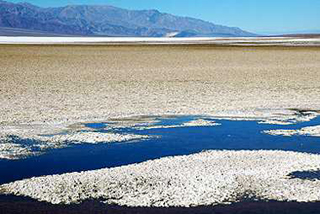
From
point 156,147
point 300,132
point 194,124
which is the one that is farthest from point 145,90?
point 156,147

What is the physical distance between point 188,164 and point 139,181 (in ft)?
3.50

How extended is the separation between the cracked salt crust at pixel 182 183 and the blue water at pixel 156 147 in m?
0.45

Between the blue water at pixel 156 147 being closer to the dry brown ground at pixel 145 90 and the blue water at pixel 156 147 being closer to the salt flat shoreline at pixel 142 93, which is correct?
the salt flat shoreline at pixel 142 93

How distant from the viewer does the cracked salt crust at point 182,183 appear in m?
6.29

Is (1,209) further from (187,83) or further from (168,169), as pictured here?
(187,83)

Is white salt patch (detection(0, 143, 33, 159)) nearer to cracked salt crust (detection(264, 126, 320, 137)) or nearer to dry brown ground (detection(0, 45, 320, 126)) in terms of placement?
dry brown ground (detection(0, 45, 320, 126))

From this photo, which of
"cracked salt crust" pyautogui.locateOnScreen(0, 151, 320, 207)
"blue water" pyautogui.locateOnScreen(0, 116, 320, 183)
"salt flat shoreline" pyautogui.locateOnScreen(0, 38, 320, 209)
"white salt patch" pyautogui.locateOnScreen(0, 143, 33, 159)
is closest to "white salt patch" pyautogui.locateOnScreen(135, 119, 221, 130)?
"blue water" pyautogui.locateOnScreen(0, 116, 320, 183)

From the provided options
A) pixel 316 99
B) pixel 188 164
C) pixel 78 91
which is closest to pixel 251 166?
pixel 188 164

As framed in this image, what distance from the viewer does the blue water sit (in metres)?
7.68

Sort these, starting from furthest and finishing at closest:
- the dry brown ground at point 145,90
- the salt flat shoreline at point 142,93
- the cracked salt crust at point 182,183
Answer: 1. the dry brown ground at point 145,90
2. the salt flat shoreline at point 142,93
3. the cracked salt crust at point 182,183

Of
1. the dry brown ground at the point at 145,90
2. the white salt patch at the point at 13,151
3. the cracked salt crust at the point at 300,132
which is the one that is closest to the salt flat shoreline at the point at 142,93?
the dry brown ground at the point at 145,90

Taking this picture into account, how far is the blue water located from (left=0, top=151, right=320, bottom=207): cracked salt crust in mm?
452

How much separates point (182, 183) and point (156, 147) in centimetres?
218

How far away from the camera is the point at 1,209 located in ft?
19.4
